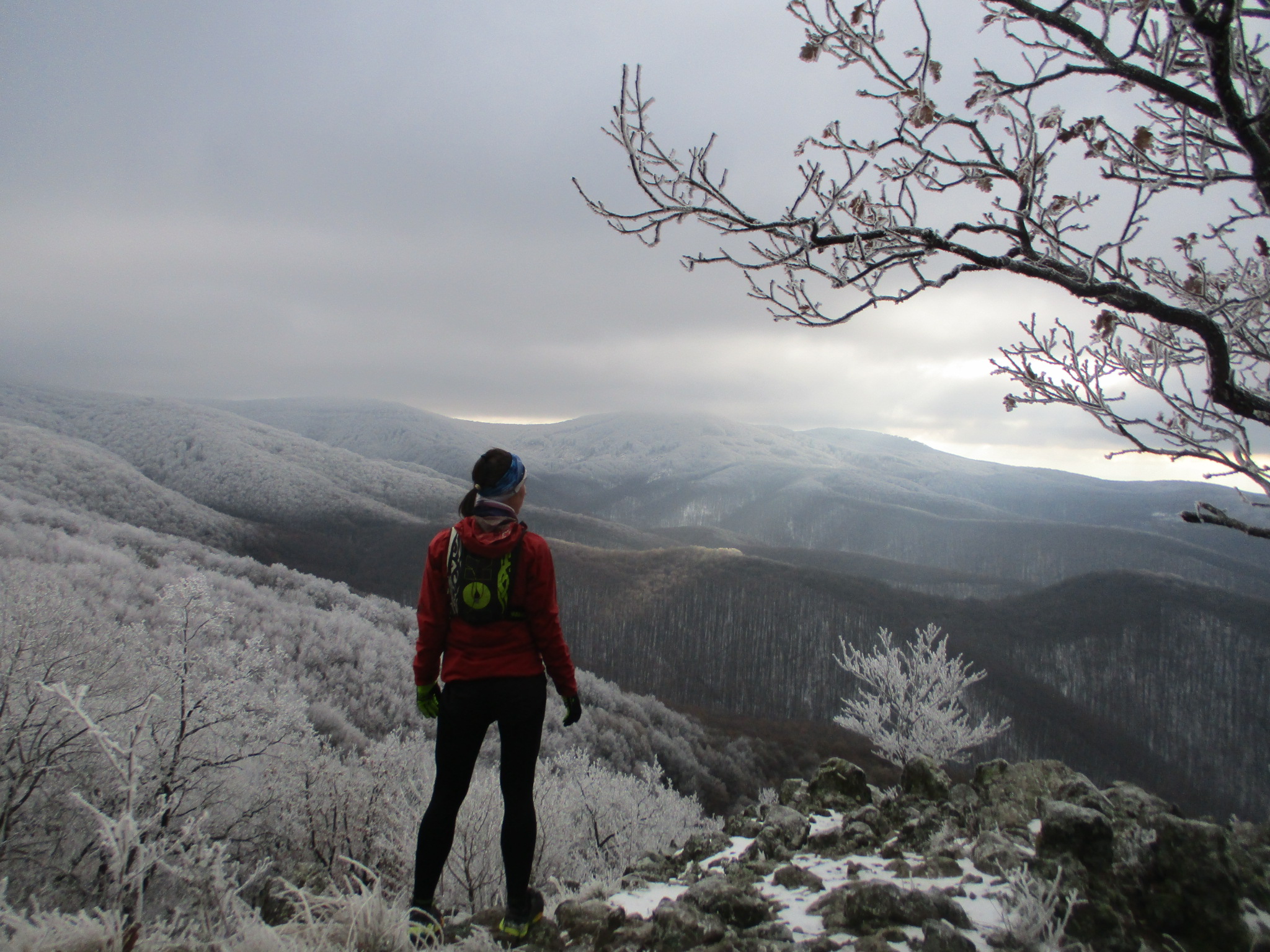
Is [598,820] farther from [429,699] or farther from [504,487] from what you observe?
[504,487]

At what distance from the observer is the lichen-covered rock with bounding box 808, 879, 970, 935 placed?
9.95 ft

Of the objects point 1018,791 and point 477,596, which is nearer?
point 477,596

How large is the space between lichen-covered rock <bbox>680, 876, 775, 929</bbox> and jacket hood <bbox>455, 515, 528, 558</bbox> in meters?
2.19

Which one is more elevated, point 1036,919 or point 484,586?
point 484,586

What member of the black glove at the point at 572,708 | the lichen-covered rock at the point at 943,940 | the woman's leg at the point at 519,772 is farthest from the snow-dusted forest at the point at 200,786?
the lichen-covered rock at the point at 943,940

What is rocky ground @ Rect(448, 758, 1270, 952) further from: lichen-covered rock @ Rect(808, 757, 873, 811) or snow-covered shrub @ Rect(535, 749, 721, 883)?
lichen-covered rock @ Rect(808, 757, 873, 811)

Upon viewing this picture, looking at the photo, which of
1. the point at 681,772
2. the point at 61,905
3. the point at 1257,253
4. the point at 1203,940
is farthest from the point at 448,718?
the point at 681,772

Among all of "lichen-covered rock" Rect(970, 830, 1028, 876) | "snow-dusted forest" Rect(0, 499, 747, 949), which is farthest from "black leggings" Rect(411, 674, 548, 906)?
"lichen-covered rock" Rect(970, 830, 1028, 876)

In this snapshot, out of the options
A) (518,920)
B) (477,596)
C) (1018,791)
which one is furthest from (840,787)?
(477,596)

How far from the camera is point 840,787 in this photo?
707 centimetres

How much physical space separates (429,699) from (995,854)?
3779 mm

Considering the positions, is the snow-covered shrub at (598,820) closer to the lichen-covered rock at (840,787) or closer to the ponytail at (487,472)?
the lichen-covered rock at (840,787)

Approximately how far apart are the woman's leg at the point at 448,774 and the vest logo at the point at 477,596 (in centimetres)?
41

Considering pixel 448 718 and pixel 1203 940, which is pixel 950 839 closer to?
pixel 1203 940
